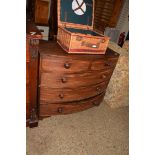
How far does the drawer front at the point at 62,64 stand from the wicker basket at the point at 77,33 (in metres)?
0.12

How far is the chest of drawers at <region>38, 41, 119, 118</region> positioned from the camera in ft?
5.11

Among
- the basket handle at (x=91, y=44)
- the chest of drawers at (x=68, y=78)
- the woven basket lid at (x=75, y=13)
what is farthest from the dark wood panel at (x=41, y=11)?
the basket handle at (x=91, y=44)

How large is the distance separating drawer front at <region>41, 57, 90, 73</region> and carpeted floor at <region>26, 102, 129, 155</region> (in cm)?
79

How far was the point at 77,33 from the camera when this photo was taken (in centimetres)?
154

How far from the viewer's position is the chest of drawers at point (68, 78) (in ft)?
5.11

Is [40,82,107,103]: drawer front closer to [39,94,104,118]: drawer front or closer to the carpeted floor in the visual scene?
[39,94,104,118]: drawer front

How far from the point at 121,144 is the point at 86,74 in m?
1.00

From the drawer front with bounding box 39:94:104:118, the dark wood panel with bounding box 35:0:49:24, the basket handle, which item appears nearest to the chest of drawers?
the drawer front with bounding box 39:94:104:118

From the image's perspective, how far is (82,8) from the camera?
1.88 m

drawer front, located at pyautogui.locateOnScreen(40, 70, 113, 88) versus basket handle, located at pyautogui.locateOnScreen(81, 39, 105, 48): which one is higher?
basket handle, located at pyautogui.locateOnScreen(81, 39, 105, 48)

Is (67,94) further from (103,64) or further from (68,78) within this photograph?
(103,64)

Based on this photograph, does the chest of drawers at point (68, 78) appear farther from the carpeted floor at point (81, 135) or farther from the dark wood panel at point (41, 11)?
the dark wood panel at point (41, 11)

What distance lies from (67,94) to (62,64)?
43cm
